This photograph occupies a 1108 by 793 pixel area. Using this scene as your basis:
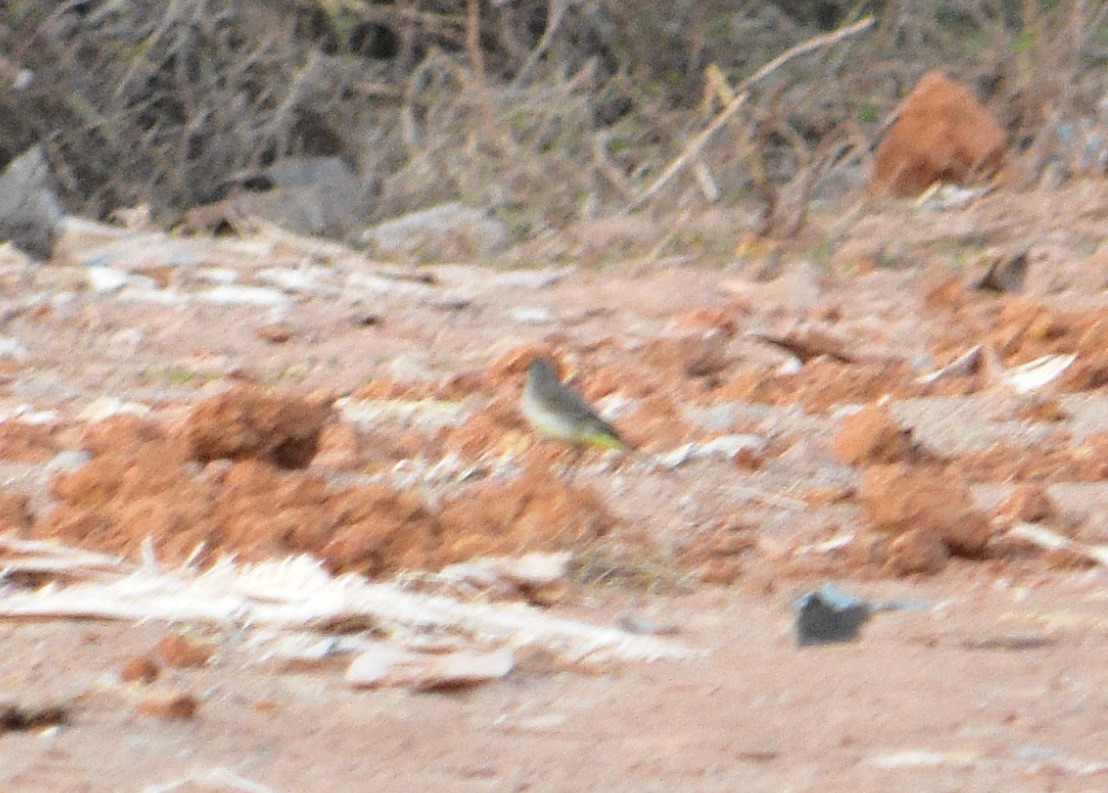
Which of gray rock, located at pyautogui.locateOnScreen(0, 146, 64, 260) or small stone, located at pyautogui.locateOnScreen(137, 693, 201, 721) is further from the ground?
small stone, located at pyautogui.locateOnScreen(137, 693, 201, 721)

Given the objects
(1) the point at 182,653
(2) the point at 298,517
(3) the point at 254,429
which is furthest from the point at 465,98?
(1) the point at 182,653

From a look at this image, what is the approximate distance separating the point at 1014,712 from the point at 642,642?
2.31ft

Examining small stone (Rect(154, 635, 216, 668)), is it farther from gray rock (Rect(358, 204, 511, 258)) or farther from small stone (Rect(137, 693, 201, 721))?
gray rock (Rect(358, 204, 511, 258))

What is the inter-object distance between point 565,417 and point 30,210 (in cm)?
527

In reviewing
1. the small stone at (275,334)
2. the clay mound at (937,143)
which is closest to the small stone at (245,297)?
the small stone at (275,334)

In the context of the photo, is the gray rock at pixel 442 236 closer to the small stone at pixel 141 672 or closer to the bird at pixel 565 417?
the bird at pixel 565 417

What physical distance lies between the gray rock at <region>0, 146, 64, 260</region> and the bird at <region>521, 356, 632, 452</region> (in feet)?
15.5

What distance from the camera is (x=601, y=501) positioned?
417cm

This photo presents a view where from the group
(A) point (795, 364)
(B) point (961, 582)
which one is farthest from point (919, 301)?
(B) point (961, 582)

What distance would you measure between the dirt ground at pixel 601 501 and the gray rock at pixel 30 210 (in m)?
0.70

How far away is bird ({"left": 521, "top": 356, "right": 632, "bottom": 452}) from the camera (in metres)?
4.53

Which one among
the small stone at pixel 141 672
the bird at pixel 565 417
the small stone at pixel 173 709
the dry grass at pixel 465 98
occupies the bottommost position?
the dry grass at pixel 465 98

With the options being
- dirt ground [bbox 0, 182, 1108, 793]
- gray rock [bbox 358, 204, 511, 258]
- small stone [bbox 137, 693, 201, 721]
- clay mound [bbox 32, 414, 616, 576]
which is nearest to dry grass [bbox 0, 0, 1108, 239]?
gray rock [bbox 358, 204, 511, 258]

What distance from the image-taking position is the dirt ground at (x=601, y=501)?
268cm
